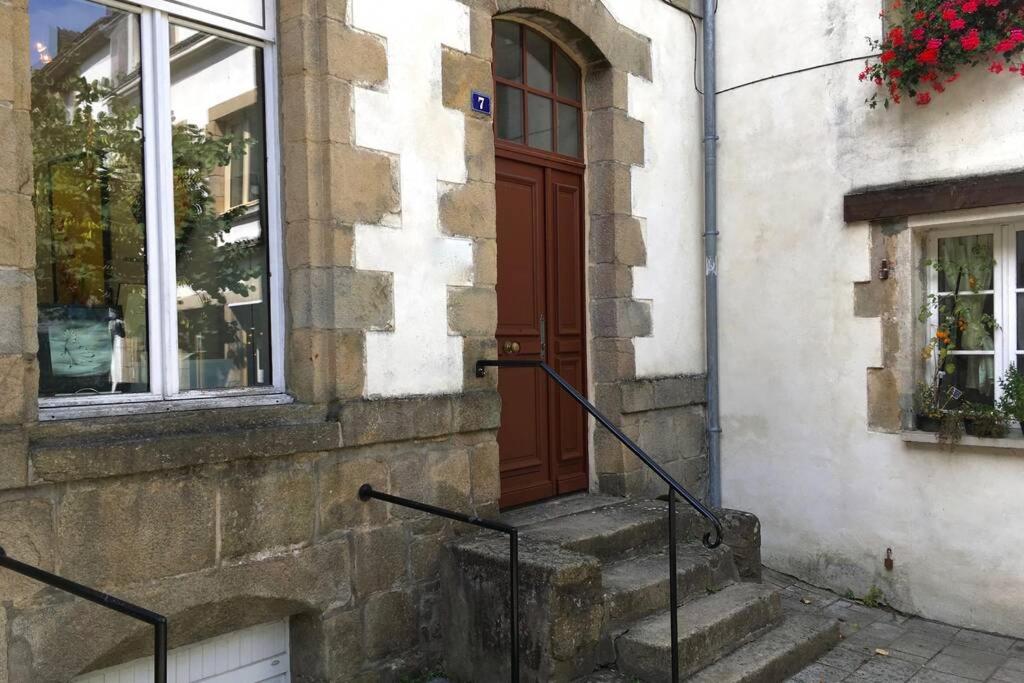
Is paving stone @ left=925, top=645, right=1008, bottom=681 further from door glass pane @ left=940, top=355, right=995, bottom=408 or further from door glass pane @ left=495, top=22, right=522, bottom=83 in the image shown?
door glass pane @ left=495, top=22, right=522, bottom=83

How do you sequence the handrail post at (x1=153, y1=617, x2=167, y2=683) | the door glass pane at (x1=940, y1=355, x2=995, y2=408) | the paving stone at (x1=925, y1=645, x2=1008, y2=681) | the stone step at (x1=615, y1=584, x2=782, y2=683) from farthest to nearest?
the door glass pane at (x1=940, y1=355, x2=995, y2=408), the paving stone at (x1=925, y1=645, x2=1008, y2=681), the stone step at (x1=615, y1=584, x2=782, y2=683), the handrail post at (x1=153, y1=617, x2=167, y2=683)

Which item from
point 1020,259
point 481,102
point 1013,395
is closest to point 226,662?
point 481,102

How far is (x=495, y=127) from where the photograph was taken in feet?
15.1

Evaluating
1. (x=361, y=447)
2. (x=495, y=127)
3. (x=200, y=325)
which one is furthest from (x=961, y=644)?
(x=200, y=325)

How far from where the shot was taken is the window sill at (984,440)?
4.45 meters

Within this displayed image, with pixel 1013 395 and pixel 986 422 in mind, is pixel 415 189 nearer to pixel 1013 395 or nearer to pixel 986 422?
pixel 986 422

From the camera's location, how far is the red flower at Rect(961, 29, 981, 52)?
4.32 metres

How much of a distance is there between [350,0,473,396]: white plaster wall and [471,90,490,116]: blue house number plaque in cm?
13

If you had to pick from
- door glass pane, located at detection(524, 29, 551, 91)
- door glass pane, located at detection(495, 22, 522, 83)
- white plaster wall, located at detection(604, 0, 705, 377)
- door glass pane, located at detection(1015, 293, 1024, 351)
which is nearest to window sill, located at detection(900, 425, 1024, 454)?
door glass pane, located at detection(1015, 293, 1024, 351)

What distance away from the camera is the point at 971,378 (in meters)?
4.84

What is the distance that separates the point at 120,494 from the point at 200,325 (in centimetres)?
79

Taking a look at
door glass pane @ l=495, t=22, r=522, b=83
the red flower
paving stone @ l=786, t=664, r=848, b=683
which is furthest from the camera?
door glass pane @ l=495, t=22, r=522, b=83

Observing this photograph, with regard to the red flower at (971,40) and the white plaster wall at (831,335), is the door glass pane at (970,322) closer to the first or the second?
the white plaster wall at (831,335)

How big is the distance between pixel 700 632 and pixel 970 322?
2563mm
